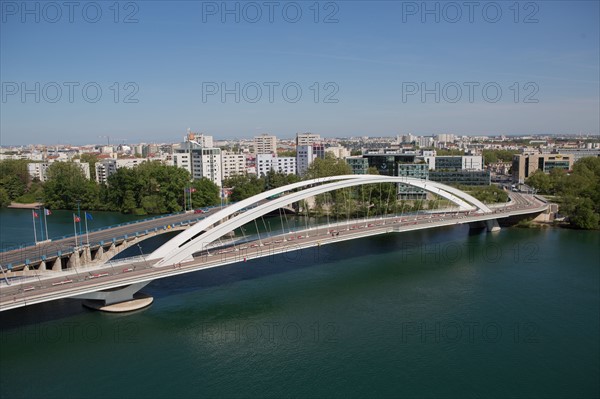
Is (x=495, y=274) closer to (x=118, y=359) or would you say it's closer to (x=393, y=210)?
(x=393, y=210)

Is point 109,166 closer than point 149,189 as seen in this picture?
No

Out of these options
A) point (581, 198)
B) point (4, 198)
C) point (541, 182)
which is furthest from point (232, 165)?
point (581, 198)

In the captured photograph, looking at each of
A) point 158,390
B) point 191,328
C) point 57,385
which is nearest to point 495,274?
point 191,328

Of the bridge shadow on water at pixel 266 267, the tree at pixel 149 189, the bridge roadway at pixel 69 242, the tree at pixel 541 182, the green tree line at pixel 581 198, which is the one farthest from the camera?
the tree at pixel 541 182

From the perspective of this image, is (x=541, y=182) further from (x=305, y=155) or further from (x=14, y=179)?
(x=14, y=179)

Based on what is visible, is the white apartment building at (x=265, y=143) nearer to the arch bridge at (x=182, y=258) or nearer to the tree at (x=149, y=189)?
the tree at (x=149, y=189)

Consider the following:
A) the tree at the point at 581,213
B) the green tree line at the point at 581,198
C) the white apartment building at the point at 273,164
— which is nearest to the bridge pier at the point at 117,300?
the tree at the point at 581,213
